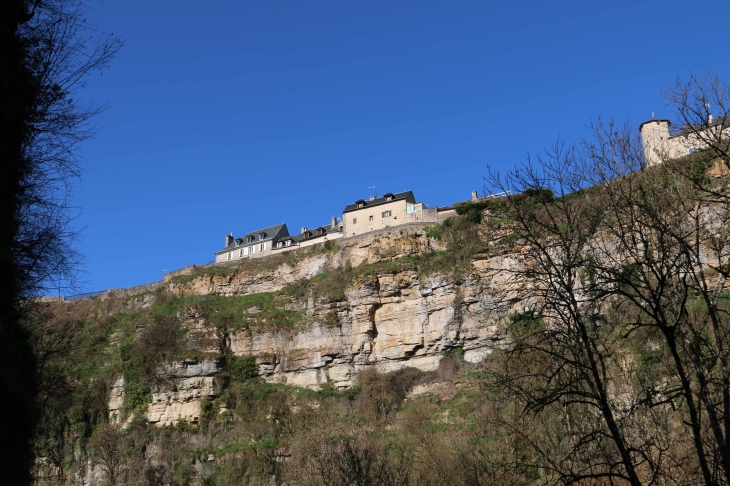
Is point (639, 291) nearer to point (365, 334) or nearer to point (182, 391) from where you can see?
point (365, 334)

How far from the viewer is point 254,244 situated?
57.3 metres

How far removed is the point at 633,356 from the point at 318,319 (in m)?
21.4

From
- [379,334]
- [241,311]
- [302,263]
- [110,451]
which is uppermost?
[302,263]

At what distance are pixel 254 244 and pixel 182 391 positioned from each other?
2003cm

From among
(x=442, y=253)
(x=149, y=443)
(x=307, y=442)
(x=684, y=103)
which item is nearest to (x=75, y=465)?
(x=149, y=443)

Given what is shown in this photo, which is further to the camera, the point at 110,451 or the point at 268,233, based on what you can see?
the point at 268,233

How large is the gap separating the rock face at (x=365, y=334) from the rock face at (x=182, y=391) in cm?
6

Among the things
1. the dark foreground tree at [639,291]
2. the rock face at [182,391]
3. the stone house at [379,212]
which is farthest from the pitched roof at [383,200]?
the dark foreground tree at [639,291]

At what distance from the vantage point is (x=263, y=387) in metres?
39.5

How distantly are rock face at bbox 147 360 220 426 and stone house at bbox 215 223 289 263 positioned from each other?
54.6ft

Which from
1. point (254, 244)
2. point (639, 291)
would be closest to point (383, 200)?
point (254, 244)

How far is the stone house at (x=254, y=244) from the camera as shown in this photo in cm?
5638

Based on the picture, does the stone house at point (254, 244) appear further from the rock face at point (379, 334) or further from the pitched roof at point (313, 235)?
the rock face at point (379, 334)

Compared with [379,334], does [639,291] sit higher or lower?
lower
